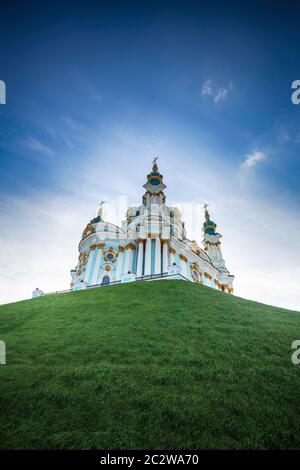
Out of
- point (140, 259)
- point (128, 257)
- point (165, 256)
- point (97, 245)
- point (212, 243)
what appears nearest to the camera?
point (140, 259)

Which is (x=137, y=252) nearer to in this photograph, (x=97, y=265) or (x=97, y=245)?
(x=97, y=265)

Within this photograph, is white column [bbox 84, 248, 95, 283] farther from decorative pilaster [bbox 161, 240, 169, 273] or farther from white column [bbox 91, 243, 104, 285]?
decorative pilaster [bbox 161, 240, 169, 273]

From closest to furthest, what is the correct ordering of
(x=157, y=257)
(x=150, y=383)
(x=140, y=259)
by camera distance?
(x=150, y=383) → (x=157, y=257) → (x=140, y=259)

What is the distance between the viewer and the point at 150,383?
5.98m

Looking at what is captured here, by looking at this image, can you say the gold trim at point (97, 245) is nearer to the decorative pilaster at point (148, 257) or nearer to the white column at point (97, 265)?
the white column at point (97, 265)

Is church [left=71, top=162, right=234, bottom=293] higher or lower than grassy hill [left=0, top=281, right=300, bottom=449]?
higher

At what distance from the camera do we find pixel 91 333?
989 centimetres

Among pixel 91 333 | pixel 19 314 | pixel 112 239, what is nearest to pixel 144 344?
pixel 91 333

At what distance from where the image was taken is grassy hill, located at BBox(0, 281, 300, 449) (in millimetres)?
4215

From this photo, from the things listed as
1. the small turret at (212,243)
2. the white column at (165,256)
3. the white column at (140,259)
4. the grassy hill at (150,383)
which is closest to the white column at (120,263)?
the white column at (140,259)

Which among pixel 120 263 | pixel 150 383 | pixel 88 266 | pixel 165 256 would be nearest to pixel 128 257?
pixel 120 263

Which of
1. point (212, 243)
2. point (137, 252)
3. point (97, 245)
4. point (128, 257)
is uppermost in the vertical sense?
point (212, 243)

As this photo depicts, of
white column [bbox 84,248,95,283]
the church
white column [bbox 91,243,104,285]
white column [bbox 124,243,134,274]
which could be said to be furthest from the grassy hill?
white column [bbox 84,248,95,283]
